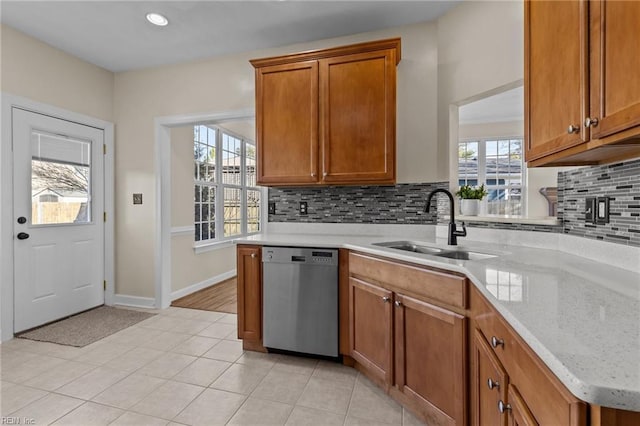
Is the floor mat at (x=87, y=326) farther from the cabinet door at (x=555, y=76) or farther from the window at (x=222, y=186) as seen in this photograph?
the cabinet door at (x=555, y=76)

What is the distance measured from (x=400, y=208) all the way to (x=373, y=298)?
100 centimetres

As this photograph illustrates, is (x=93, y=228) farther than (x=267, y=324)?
Yes

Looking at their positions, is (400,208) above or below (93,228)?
above

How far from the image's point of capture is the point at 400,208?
9.00ft

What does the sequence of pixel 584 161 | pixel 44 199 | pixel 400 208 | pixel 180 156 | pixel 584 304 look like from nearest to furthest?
pixel 584 304
pixel 584 161
pixel 400 208
pixel 44 199
pixel 180 156

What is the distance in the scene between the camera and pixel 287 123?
8.66ft

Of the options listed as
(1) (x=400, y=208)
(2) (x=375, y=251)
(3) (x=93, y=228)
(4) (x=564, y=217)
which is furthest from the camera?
(3) (x=93, y=228)

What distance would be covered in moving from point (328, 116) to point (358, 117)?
0.77 ft

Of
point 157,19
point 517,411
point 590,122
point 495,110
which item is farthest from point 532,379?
point 495,110

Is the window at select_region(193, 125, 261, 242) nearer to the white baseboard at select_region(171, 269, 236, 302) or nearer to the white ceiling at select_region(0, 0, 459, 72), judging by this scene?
the white baseboard at select_region(171, 269, 236, 302)

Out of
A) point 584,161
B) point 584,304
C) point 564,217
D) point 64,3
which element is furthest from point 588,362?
point 64,3

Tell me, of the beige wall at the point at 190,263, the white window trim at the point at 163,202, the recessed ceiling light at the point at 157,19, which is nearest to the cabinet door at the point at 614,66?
the recessed ceiling light at the point at 157,19

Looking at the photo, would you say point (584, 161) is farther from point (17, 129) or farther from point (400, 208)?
point (17, 129)

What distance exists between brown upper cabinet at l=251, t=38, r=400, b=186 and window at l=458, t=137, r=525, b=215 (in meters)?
3.47
